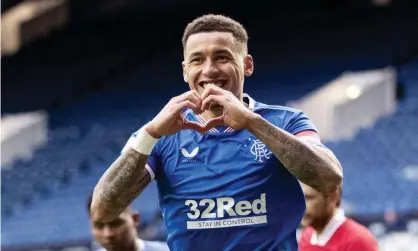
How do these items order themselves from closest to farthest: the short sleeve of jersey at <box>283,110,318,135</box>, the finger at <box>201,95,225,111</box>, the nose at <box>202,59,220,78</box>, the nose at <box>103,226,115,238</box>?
the finger at <box>201,95,225,111</box>
the nose at <box>202,59,220,78</box>
the short sleeve of jersey at <box>283,110,318,135</box>
the nose at <box>103,226,115,238</box>

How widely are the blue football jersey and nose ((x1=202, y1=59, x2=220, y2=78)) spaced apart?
17 centimetres

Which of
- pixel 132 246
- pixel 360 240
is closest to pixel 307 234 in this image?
pixel 360 240

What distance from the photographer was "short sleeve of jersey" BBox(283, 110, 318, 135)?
8.56ft

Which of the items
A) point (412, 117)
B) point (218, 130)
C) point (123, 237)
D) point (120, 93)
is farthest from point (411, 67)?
point (218, 130)

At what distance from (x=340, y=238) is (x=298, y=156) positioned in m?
2.00

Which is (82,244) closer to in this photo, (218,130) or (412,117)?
(412,117)

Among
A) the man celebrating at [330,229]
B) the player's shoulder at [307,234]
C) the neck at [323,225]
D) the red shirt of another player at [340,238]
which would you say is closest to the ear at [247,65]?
the man celebrating at [330,229]

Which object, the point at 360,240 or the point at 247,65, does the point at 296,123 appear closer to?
the point at 247,65

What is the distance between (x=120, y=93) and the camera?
1395 centimetres

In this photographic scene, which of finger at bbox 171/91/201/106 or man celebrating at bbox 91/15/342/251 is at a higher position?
finger at bbox 171/91/201/106

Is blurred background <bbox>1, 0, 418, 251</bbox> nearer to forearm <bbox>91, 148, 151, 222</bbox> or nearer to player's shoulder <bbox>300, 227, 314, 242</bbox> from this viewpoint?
player's shoulder <bbox>300, 227, 314, 242</bbox>

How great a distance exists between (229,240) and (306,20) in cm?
1280

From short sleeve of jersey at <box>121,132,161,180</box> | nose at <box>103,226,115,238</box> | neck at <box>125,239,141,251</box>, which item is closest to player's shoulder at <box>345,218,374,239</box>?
neck at <box>125,239,141,251</box>

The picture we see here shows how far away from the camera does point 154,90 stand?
13570 mm
